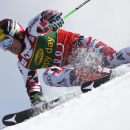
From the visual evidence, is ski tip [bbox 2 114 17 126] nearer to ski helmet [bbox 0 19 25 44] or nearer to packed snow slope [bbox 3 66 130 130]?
ski helmet [bbox 0 19 25 44]

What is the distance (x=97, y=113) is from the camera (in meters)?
0.81

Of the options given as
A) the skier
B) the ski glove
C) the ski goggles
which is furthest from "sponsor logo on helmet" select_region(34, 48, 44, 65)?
Result: the ski glove

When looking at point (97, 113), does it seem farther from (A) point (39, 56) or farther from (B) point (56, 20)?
(A) point (39, 56)

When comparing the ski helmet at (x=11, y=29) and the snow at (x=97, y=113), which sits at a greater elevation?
the ski helmet at (x=11, y=29)

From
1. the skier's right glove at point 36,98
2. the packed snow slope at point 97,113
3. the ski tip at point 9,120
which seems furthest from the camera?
the skier's right glove at point 36,98

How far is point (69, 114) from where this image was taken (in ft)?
3.02

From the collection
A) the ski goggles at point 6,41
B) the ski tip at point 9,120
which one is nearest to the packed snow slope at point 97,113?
the ski tip at point 9,120

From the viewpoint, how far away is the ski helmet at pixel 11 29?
2939 mm

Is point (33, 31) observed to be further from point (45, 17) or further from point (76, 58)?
point (76, 58)

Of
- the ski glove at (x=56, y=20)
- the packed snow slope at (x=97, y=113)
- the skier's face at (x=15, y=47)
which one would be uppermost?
the ski glove at (x=56, y=20)

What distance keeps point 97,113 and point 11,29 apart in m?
2.55

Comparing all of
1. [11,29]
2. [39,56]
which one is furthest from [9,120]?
[11,29]

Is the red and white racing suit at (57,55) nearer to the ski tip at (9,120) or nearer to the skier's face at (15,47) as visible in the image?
the skier's face at (15,47)

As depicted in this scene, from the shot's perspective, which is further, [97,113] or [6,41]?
[6,41]
